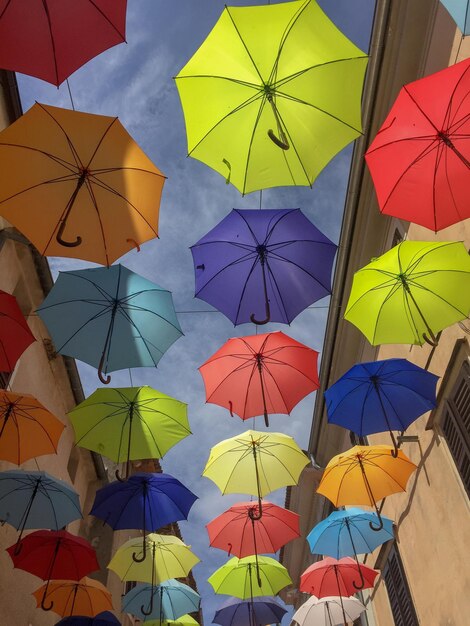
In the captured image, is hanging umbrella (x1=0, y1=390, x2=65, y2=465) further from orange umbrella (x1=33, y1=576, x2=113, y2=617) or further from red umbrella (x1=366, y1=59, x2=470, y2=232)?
red umbrella (x1=366, y1=59, x2=470, y2=232)

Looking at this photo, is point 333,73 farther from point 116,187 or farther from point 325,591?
point 325,591

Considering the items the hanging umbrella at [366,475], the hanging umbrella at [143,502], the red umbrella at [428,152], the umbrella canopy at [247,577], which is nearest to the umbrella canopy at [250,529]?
the umbrella canopy at [247,577]

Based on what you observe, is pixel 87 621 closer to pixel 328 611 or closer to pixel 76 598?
pixel 76 598

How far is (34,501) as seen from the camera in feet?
27.5

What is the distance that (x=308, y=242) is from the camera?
703cm

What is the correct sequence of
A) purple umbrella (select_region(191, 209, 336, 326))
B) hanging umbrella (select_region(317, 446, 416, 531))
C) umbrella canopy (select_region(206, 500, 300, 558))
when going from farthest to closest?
umbrella canopy (select_region(206, 500, 300, 558)) < hanging umbrella (select_region(317, 446, 416, 531)) < purple umbrella (select_region(191, 209, 336, 326))

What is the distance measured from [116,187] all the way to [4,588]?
716cm

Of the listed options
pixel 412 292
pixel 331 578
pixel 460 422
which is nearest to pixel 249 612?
pixel 331 578

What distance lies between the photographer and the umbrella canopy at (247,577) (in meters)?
10.6

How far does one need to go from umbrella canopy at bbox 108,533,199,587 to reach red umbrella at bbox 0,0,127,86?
8.67 meters

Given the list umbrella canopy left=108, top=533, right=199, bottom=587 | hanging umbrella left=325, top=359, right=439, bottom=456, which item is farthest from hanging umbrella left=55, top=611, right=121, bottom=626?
hanging umbrella left=325, top=359, right=439, bottom=456

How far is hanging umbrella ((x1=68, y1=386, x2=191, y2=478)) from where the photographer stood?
8.13m

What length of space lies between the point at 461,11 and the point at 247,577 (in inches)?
418

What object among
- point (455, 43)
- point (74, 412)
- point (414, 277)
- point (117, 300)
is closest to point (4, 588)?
point (74, 412)
